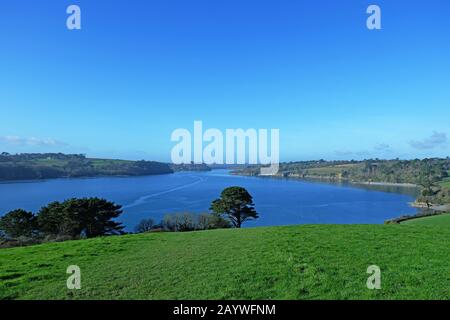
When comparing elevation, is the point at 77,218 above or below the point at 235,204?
below

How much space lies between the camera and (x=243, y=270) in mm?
8742

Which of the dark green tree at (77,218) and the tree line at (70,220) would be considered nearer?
the tree line at (70,220)

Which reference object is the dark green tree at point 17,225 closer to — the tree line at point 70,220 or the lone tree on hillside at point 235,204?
the tree line at point 70,220

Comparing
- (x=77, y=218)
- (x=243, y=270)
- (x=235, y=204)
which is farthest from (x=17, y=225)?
(x=243, y=270)

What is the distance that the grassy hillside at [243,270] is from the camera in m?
7.06

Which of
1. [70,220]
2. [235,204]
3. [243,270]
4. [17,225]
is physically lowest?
[17,225]

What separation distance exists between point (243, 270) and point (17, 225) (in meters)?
34.3

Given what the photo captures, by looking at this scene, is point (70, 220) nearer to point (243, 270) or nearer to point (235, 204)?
point (235, 204)

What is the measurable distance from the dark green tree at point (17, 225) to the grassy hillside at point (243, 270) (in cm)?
2535

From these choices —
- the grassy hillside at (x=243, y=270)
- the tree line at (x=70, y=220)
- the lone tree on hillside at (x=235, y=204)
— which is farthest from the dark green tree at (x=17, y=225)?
the grassy hillside at (x=243, y=270)

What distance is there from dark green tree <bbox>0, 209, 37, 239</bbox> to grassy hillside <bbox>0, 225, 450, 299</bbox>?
998 inches

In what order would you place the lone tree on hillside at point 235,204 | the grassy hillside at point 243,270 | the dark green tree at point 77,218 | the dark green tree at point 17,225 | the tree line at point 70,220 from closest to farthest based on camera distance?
the grassy hillside at point 243,270, the dark green tree at point 17,225, the tree line at point 70,220, the dark green tree at point 77,218, the lone tree on hillside at point 235,204

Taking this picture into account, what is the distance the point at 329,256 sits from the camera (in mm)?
10203
